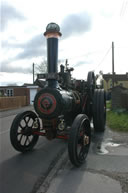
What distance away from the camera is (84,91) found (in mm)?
4703

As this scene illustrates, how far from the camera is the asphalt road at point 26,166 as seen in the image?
7.45 feet

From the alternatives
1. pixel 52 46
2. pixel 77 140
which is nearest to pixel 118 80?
pixel 52 46

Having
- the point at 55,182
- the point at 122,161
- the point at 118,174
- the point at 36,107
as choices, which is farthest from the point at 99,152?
the point at 36,107

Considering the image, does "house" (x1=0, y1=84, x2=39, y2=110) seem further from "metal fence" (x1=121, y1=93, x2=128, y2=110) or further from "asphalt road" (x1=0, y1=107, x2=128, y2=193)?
"asphalt road" (x1=0, y1=107, x2=128, y2=193)

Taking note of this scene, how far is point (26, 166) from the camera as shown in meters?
2.83

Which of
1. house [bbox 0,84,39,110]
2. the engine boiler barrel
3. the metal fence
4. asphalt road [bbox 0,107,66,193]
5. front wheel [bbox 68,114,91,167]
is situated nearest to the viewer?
asphalt road [bbox 0,107,66,193]

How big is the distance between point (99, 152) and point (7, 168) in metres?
1.91

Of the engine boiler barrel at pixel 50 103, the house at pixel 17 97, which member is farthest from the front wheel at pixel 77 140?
the house at pixel 17 97

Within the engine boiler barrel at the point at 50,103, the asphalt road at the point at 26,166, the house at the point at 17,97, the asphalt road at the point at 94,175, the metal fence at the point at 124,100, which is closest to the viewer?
the asphalt road at the point at 94,175

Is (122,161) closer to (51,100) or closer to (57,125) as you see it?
(57,125)

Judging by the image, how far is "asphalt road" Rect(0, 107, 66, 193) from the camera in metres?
2.27

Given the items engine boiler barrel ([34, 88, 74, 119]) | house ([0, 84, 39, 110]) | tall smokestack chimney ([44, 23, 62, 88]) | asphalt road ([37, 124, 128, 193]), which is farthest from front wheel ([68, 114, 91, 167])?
house ([0, 84, 39, 110])

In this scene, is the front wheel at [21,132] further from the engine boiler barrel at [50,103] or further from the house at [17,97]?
the house at [17,97]

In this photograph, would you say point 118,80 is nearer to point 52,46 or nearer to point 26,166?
point 52,46
